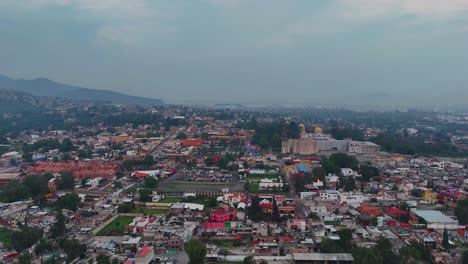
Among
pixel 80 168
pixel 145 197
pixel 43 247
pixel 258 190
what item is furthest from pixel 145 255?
pixel 80 168

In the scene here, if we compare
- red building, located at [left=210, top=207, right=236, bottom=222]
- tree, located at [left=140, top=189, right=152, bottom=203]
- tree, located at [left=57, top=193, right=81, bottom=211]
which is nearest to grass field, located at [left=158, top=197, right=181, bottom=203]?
tree, located at [left=140, top=189, right=152, bottom=203]

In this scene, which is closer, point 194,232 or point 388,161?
point 194,232

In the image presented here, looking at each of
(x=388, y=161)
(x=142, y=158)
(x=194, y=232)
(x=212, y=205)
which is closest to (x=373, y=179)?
(x=388, y=161)

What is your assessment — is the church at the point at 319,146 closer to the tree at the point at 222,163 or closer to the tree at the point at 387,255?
the tree at the point at 222,163

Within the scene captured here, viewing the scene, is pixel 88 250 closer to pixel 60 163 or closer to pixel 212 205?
pixel 212 205

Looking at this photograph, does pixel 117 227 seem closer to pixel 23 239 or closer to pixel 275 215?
pixel 23 239

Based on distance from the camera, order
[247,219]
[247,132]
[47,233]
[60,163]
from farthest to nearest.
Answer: [247,132]
[60,163]
[247,219]
[47,233]

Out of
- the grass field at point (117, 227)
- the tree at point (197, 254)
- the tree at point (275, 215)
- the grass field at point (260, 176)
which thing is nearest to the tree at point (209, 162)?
the grass field at point (260, 176)
